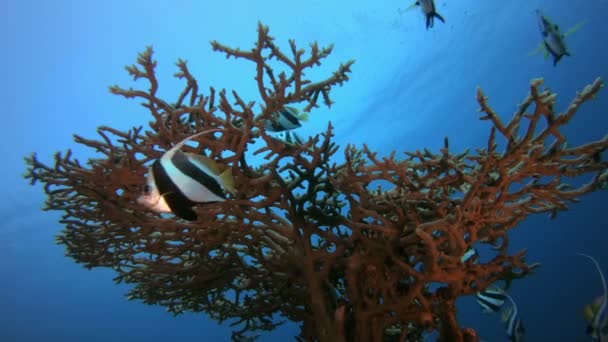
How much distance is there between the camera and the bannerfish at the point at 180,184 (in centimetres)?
129

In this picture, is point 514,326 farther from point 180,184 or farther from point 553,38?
point 180,184

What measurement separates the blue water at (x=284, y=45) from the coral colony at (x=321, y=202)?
17.4 metres

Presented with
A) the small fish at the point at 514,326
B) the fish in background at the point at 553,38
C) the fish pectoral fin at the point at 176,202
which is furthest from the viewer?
the small fish at the point at 514,326

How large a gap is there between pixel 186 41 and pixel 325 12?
13352mm

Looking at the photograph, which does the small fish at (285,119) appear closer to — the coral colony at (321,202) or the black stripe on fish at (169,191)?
the coral colony at (321,202)

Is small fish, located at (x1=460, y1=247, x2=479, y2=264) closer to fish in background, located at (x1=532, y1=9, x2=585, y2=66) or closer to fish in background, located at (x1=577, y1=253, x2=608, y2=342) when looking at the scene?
fish in background, located at (x1=577, y1=253, x2=608, y2=342)

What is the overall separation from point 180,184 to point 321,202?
Result: 2.75 meters

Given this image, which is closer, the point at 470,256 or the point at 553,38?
the point at 470,256

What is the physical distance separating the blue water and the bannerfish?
766 inches

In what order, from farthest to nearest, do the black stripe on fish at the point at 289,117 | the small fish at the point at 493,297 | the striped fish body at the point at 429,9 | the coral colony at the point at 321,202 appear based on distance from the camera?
the small fish at the point at 493,297 < the striped fish body at the point at 429,9 < the black stripe on fish at the point at 289,117 < the coral colony at the point at 321,202

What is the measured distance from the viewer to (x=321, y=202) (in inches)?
155

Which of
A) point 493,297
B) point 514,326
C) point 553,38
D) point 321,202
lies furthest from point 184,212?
point 514,326

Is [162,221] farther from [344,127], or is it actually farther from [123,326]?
Answer: [123,326]

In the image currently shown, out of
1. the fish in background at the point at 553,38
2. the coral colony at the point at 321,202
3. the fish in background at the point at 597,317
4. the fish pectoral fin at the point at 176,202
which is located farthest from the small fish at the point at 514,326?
the fish pectoral fin at the point at 176,202
